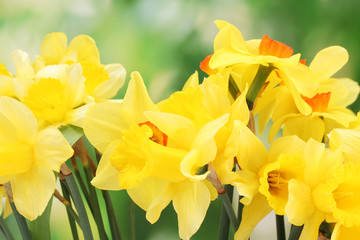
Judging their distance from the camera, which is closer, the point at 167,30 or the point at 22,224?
the point at 22,224

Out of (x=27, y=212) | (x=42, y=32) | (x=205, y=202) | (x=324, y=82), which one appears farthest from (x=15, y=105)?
(x=42, y=32)

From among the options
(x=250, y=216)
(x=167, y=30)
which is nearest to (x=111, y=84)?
(x=250, y=216)

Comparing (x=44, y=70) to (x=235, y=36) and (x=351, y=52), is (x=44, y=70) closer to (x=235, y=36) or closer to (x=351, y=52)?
(x=235, y=36)

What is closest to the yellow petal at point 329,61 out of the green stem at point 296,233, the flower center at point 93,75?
the green stem at point 296,233

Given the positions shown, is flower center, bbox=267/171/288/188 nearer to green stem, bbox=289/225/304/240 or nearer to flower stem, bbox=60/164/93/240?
green stem, bbox=289/225/304/240

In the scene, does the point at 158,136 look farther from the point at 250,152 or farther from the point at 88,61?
the point at 88,61
